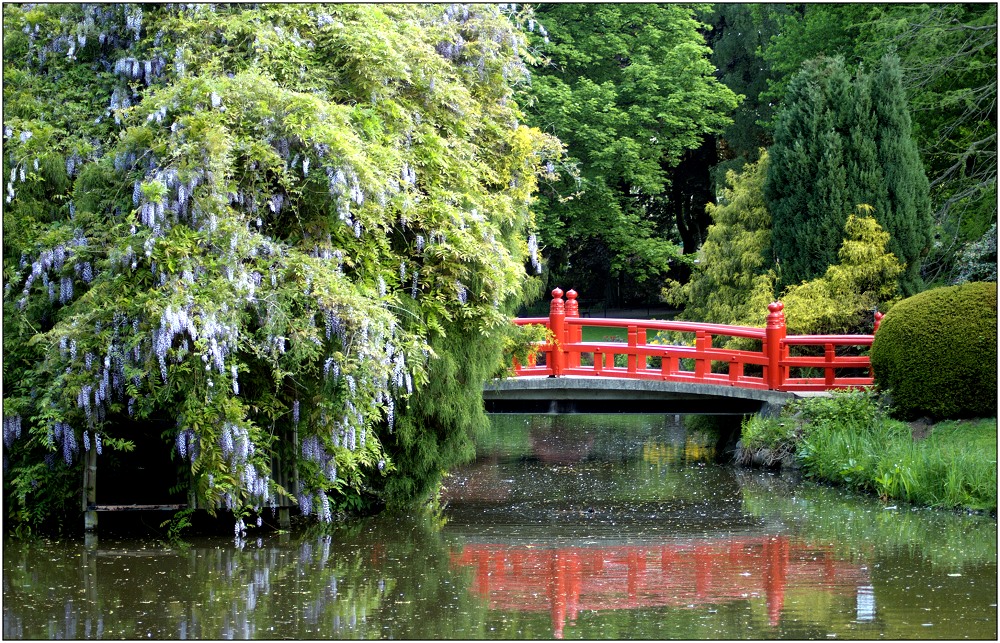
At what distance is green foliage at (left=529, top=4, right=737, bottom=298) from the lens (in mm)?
25078

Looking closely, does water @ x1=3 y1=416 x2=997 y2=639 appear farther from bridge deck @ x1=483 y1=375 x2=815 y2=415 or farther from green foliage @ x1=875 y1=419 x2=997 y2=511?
bridge deck @ x1=483 y1=375 x2=815 y2=415

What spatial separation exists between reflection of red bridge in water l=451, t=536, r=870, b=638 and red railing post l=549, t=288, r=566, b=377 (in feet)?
15.4

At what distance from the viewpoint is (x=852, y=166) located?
17.5m

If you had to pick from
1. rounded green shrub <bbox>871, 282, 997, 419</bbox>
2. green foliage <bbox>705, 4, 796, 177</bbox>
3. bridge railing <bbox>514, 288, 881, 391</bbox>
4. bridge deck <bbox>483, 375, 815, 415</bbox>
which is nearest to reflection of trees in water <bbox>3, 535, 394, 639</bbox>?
bridge deck <bbox>483, 375, 815, 415</bbox>

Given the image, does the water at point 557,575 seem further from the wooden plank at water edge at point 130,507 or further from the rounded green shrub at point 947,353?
the rounded green shrub at point 947,353

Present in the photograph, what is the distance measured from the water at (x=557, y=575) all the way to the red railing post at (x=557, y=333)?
199 centimetres

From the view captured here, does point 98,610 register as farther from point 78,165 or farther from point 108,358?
point 78,165

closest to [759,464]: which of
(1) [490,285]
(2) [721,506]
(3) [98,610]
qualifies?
(2) [721,506]

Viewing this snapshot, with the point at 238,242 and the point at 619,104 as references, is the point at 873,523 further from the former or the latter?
the point at 619,104

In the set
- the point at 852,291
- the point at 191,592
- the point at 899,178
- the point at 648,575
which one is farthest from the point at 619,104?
the point at 191,592

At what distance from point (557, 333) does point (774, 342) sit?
2664 millimetres

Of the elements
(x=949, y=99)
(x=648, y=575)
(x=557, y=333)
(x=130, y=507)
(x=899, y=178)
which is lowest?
(x=648, y=575)

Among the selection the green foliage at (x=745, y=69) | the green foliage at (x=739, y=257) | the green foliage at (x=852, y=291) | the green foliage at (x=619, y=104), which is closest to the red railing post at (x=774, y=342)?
the green foliage at (x=852, y=291)

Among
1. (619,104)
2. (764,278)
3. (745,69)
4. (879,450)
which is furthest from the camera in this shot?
(745,69)
